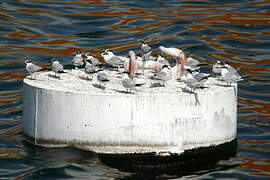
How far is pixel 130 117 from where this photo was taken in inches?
546

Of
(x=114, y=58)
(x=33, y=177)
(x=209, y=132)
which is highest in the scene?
(x=114, y=58)

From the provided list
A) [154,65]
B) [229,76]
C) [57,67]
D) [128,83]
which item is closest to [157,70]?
[154,65]

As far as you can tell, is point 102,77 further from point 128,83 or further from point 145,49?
point 145,49

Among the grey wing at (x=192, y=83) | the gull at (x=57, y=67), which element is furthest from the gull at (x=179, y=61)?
the gull at (x=57, y=67)

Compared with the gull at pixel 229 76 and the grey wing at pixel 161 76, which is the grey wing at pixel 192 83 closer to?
the grey wing at pixel 161 76

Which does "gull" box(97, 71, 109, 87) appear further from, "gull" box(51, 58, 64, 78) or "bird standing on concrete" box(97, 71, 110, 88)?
"gull" box(51, 58, 64, 78)

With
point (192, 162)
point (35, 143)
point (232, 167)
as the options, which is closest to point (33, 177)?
point (35, 143)

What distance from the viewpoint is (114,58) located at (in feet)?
59.9

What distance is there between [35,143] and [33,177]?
118cm

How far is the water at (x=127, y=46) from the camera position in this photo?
48.1 feet

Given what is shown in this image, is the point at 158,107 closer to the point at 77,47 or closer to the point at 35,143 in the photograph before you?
the point at 35,143

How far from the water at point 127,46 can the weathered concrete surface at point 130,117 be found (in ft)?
1.77

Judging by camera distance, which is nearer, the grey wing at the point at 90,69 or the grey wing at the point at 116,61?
the grey wing at the point at 90,69

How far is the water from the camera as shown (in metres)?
14.7
